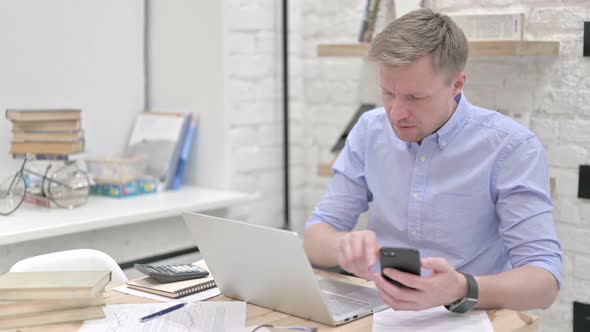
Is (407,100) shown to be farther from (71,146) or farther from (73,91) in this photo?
(73,91)

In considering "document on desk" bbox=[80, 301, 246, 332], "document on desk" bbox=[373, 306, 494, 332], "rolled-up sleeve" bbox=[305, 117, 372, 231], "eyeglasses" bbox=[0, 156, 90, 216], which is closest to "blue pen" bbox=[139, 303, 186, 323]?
"document on desk" bbox=[80, 301, 246, 332]

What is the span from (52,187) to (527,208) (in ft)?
5.26

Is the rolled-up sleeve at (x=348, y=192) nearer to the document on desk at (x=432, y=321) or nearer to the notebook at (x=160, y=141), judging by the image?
the document on desk at (x=432, y=321)

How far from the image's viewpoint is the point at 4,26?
280 cm

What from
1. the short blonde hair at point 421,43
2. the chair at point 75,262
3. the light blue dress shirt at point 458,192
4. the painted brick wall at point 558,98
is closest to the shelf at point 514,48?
the painted brick wall at point 558,98

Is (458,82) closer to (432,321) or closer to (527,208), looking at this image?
(527,208)

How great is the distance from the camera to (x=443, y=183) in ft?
6.53

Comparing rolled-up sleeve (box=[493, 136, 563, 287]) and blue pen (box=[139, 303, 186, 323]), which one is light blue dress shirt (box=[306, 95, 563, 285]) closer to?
rolled-up sleeve (box=[493, 136, 563, 287])

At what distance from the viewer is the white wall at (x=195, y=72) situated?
10.0ft

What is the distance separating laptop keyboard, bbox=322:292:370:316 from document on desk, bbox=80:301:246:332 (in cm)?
18

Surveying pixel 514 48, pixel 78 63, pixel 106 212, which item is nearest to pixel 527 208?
pixel 514 48

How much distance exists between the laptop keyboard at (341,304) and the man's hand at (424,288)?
0.11 meters

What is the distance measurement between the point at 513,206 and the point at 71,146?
153 centimetres

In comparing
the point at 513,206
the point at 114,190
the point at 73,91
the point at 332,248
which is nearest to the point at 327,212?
the point at 332,248
